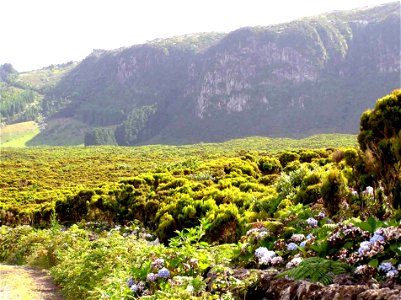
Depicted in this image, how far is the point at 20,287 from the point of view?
8727 millimetres

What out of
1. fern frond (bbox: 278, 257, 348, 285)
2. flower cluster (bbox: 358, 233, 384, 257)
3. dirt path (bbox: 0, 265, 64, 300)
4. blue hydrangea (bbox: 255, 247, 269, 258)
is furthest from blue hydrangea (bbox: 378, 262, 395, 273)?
dirt path (bbox: 0, 265, 64, 300)

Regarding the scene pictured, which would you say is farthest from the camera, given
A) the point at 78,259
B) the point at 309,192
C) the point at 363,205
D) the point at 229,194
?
the point at 229,194

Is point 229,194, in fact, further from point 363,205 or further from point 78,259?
point 363,205

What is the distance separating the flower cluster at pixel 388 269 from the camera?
11.8 feet

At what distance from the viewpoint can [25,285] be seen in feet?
29.3

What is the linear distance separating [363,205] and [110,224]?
10356 mm

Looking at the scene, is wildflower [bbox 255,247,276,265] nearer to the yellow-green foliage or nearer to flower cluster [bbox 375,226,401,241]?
flower cluster [bbox 375,226,401,241]

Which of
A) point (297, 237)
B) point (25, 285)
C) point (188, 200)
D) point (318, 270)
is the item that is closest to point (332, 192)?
point (297, 237)

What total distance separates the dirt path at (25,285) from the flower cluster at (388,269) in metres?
6.50

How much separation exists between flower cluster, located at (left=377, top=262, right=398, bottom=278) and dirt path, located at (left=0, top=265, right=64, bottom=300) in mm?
6502

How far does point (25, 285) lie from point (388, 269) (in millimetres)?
7805

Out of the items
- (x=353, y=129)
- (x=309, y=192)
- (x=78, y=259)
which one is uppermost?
(x=309, y=192)

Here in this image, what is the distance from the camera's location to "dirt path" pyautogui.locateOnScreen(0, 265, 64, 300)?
816 centimetres

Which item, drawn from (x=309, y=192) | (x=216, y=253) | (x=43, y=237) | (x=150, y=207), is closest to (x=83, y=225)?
(x=43, y=237)
